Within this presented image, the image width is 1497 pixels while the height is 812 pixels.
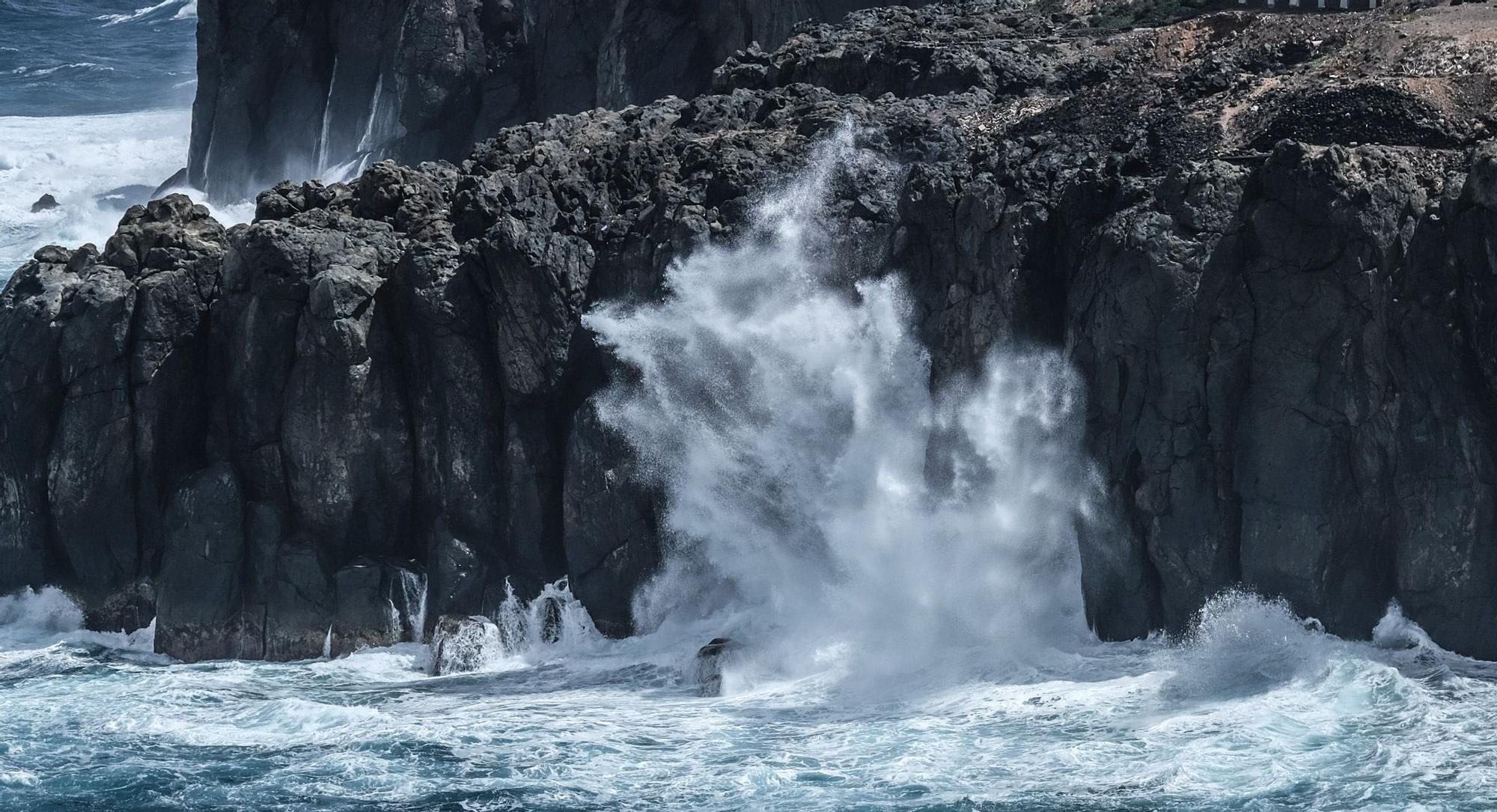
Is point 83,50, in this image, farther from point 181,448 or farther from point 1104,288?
point 1104,288

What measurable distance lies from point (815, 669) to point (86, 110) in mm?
74065

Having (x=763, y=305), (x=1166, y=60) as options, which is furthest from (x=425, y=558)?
(x=1166, y=60)

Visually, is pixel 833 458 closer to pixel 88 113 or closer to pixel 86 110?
pixel 88 113

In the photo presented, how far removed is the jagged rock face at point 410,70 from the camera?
6938 cm

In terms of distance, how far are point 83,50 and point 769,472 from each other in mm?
83329

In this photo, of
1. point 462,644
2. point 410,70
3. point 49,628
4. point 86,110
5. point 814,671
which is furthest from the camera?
point 86,110

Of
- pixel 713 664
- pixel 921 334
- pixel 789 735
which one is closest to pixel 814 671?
pixel 713 664

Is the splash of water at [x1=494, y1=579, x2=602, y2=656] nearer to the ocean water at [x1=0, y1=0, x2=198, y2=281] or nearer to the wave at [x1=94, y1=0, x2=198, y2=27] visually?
the ocean water at [x1=0, y1=0, x2=198, y2=281]

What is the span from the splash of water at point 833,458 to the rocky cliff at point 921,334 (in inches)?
26.1

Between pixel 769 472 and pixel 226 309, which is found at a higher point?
pixel 226 309

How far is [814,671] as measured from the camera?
123ft

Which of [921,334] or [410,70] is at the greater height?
[410,70]

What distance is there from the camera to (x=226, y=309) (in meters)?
40.4

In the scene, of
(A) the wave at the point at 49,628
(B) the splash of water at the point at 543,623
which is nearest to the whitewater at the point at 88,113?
(A) the wave at the point at 49,628
